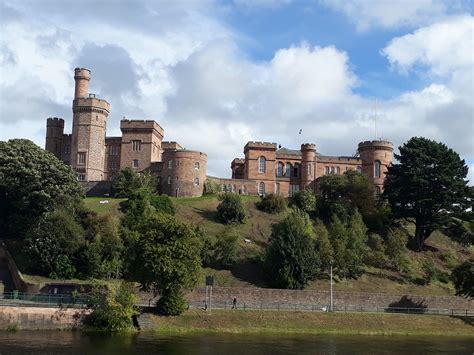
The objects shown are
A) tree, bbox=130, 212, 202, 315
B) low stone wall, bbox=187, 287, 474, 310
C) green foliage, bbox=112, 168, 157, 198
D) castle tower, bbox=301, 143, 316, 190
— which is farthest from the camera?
castle tower, bbox=301, 143, 316, 190

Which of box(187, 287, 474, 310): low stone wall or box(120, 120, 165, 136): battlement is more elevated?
box(120, 120, 165, 136): battlement

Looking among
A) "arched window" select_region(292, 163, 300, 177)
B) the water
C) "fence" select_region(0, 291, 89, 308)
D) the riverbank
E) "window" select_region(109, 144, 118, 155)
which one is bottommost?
the water

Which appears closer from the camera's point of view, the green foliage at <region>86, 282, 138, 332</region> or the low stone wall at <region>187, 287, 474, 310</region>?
the green foliage at <region>86, 282, 138, 332</region>

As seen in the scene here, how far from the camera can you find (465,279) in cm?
5850

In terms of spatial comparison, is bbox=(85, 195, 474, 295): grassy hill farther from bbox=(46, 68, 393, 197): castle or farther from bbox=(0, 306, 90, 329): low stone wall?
bbox=(0, 306, 90, 329): low stone wall

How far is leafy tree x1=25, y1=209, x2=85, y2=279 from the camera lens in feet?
190

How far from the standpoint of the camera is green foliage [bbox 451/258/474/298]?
190 ft

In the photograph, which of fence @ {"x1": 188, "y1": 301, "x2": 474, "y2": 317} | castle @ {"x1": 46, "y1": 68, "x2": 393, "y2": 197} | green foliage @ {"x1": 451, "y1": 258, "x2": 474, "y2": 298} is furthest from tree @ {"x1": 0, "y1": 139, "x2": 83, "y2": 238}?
green foliage @ {"x1": 451, "y1": 258, "x2": 474, "y2": 298}

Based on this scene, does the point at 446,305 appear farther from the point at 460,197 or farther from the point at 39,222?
the point at 39,222

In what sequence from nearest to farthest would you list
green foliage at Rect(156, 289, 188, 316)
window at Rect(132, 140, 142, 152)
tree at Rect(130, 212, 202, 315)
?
tree at Rect(130, 212, 202, 315) → green foliage at Rect(156, 289, 188, 316) → window at Rect(132, 140, 142, 152)

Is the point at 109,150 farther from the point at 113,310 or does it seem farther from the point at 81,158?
the point at 113,310

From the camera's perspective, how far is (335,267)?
65375mm

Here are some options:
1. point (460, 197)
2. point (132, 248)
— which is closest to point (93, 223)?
point (132, 248)

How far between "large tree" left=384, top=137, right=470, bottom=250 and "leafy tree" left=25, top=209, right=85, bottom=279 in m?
39.9
